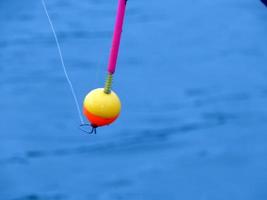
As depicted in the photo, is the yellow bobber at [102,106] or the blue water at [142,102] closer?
the yellow bobber at [102,106]

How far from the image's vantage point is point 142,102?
1.50 metres

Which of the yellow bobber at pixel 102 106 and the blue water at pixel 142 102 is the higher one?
the blue water at pixel 142 102

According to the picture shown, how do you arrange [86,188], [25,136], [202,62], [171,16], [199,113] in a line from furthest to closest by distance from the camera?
[171,16] → [202,62] → [199,113] → [25,136] → [86,188]

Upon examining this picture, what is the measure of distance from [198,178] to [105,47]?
1.95 ft

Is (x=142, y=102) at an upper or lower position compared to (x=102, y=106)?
upper

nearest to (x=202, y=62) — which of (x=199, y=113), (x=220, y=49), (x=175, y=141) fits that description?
(x=220, y=49)

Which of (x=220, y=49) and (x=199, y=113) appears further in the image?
(x=220, y=49)

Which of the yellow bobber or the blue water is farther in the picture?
the blue water

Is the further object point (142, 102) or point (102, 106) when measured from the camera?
point (142, 102)

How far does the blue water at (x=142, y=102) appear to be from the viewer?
50.6 inches

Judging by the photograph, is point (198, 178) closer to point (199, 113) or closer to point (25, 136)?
point (199, 113)

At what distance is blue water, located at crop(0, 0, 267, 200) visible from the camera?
50.6 inches

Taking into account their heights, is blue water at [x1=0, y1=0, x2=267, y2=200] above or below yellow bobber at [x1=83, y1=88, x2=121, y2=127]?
above

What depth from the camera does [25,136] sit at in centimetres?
137
